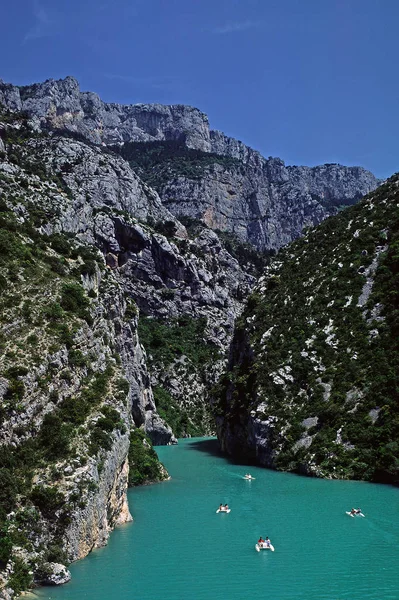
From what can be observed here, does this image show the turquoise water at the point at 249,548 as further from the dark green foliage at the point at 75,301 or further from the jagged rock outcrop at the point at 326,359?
the dark green foliage at the point at 75,301

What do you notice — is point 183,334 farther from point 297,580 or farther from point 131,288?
point 297,580

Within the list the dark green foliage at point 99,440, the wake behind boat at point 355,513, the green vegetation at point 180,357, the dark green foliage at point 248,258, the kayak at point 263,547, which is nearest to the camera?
the kayak at point 263,547

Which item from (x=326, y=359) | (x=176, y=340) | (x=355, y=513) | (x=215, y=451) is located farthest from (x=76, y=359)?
(x=176, y=340)

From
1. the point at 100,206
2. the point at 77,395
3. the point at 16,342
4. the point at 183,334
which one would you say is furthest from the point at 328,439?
the point at 100,206

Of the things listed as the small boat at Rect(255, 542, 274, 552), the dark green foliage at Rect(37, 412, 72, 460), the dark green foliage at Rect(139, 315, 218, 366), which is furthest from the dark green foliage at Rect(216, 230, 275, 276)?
the dark green foliage at Rect(37, 412, 72, 460)

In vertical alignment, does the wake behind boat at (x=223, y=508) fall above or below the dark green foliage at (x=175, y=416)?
below

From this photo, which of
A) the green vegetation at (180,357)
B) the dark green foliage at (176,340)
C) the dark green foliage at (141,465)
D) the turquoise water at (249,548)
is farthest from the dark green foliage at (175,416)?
the turquoise water at (249,548)

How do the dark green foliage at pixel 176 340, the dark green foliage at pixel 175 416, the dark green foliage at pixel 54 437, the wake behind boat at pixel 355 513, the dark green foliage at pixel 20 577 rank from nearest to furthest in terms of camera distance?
1. the dark green foliage at pixel 20 577
2. the dark green foliage at pixel 54 437
3. the wake behind boat at pixel 355 513
4. the dark green foliage at pixel 175 416
5. the dark green foliage at pixel 176 340
